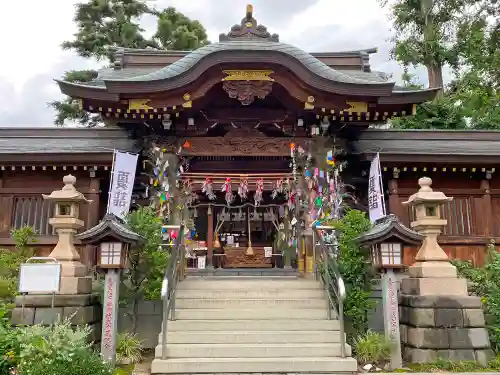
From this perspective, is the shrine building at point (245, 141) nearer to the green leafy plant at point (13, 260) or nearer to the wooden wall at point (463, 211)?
the wooden wall at point (463, 211)

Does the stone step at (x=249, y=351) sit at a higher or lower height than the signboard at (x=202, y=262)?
lower

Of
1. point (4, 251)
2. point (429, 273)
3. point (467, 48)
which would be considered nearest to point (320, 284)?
point (429, 273)

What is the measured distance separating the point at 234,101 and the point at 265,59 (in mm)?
1535

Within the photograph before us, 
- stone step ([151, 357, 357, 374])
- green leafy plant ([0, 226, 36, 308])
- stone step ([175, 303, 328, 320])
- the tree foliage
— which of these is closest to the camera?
stone step ([151, 357, 357, 374])

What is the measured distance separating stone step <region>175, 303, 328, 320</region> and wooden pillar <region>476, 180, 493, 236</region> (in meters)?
5.80

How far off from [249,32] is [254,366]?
870cm

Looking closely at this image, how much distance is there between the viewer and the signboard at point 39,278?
263 inches

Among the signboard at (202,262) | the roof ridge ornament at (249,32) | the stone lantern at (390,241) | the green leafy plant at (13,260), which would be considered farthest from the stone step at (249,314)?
the roof ridge ornament at (249,32)

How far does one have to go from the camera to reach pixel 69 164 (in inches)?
422

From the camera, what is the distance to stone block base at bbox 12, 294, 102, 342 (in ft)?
23.1

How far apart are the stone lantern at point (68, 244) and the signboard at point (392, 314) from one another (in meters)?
5.00

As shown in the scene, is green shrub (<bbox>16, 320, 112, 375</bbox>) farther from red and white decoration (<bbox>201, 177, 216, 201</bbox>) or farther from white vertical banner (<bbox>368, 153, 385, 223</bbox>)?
white vertical banner (<bbox>368, 153, 385, 223</bbox>)

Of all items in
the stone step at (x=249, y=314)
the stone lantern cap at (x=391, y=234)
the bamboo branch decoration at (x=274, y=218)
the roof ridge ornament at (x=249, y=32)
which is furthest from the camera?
the bamboo branch decoration at (x=274, y=218)


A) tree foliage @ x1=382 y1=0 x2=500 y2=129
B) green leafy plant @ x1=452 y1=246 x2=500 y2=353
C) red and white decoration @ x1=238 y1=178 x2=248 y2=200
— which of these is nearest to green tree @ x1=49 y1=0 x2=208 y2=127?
tree foliage @ x1=382 y1=0 x2=500 y2=129
